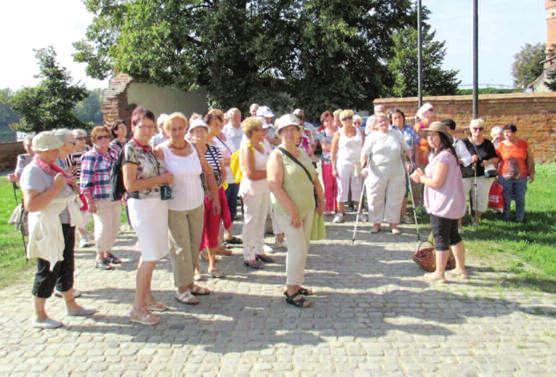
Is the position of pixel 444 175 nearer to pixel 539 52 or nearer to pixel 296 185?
pixel 296 185

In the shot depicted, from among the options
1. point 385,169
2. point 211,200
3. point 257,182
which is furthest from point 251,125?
point 385,169

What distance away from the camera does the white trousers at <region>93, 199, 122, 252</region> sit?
6789 millimetres

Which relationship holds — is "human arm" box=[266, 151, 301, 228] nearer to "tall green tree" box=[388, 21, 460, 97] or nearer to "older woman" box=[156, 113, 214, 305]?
"older woman" box=[156, 113, 214, 305]

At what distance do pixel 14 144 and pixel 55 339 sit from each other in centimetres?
2371

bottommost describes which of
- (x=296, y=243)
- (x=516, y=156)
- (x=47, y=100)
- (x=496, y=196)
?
(x=296, y=243)

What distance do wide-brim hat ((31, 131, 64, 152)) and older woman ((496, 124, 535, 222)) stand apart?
708 cm

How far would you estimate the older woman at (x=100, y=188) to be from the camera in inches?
264

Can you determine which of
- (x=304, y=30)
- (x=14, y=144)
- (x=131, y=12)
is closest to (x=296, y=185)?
(x=304, y=30)

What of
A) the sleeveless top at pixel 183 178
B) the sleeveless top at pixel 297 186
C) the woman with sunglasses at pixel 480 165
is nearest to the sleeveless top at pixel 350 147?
the woman with sunglasses at pixel 480 165

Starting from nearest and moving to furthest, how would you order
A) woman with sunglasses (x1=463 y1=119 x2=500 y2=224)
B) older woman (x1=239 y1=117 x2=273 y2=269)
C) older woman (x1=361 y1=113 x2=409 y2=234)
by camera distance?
older woman (x1=239 y1=117 x2=273 y2=269)
older woman (x1=361 y1=113 x2=409 y2=234)
woman with sunglasses (x1=463 y1=119 x2=500 y2=224)

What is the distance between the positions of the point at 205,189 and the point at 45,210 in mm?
1794

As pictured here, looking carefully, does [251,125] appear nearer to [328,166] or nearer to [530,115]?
[328,166]

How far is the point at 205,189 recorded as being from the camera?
6.08 metres

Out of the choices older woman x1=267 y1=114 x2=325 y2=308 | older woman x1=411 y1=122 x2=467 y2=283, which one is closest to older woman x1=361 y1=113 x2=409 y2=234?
older woman x1=411 y1=122 x2=467 y2=283
